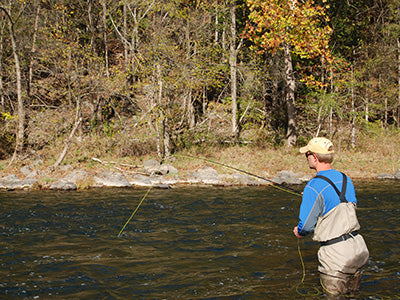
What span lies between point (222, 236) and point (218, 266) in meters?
1.71

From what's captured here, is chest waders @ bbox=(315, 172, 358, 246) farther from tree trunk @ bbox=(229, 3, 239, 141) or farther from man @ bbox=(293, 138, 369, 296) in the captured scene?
tree trunk @ bbox=(229, 3, 239, 141)

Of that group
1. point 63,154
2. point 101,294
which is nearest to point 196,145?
point 63,154

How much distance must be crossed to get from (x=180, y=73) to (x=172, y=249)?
39.2ft

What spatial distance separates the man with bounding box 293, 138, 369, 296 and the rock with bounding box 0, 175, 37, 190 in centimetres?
1249

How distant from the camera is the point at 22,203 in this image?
11.0 meters

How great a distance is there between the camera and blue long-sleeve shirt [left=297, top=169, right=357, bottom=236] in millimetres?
3971

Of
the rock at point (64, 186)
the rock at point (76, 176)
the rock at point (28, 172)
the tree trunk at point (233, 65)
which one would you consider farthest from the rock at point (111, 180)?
the tree trunk at point (233, 65)

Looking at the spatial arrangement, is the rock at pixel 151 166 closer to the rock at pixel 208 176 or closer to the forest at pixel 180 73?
the forest at pixel 180 73

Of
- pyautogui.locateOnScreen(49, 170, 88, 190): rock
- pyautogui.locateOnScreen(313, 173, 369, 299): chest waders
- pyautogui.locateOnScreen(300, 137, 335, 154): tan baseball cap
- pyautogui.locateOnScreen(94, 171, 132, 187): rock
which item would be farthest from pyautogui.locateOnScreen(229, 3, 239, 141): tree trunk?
pyautogui.locateOnScreen(313, 173, 369, 299): chest waders

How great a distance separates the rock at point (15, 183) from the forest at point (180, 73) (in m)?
2.46

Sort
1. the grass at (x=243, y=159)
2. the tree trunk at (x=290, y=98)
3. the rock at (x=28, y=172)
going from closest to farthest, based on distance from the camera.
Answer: the rock at (x=28, y=172), the grass at (x=243, y=159), the tree trunk at (x=290, y=98)

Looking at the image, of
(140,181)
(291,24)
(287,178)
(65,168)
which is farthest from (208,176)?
(291,24)

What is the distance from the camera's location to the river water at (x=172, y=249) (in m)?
5.01

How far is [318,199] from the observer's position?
3957 millimetres
